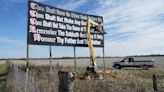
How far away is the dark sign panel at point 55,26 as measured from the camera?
2145 cm

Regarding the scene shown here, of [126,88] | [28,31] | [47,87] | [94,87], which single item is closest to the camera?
[126,88]

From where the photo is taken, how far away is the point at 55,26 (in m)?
23.8

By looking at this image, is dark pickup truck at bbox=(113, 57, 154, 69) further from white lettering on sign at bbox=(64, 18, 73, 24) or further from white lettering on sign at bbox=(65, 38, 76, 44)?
white lettering on sign at bbox=(64, 18, 73, 24)

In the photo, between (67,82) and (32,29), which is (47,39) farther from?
(67,82)

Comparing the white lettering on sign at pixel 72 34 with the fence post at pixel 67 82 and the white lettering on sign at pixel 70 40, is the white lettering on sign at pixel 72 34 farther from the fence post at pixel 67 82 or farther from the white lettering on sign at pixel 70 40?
the fence post at pixel 67 82

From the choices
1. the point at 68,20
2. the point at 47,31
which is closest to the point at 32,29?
the point at 47,31

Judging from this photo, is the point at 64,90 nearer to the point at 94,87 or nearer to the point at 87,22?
the point at 94,87

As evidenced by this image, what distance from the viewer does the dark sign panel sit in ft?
70.4

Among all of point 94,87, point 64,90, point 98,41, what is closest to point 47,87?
point 94,87

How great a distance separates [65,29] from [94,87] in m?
15.2

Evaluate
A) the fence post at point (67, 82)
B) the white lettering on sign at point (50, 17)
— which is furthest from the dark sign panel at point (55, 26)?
the fence post at point (67, 82)

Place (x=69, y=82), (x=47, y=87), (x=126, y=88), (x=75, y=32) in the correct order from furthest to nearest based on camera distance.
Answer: (x=75, y=32) → (x=47, y=87) → (x=126, y=88) → (x=69, y=82)

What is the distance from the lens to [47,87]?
10.8 m

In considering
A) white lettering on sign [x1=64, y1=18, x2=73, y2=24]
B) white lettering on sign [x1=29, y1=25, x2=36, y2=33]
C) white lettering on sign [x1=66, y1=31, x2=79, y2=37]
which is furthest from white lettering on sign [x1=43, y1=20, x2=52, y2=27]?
white lettering on sign [x1=66, y1=31, x2=79, y2=37]
